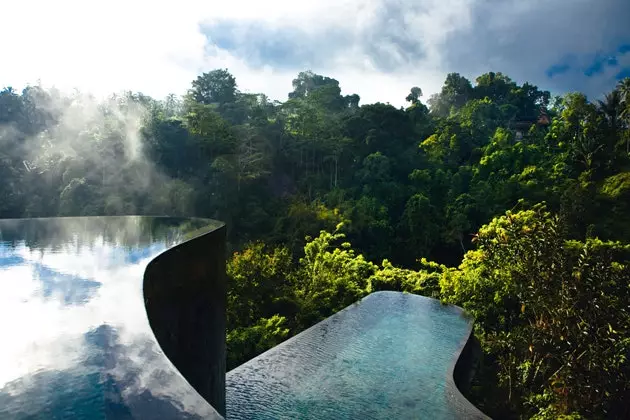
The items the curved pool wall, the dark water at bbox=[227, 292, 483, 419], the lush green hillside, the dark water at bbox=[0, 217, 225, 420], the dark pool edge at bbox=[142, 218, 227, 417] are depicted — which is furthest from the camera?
the lush green hillside

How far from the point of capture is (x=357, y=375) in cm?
429

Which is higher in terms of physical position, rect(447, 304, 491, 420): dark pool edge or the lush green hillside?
the lush green hillside

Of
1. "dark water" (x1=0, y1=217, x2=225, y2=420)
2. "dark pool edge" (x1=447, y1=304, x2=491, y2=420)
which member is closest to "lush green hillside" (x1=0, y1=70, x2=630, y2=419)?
"dark pool edge" (x1=447, y1=304, x2=491, y2=420)

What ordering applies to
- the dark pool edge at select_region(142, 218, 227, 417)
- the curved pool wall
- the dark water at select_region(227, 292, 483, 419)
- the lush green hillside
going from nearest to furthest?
the curved pool wall → the dark pool edge at select_region(142, 218, 227, 417) → the dark water at select_region(227, 292, 483, 419) → the lush green hillside

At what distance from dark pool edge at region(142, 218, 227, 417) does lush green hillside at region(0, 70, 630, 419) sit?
3.72 m

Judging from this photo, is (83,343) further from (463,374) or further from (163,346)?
(463,374)

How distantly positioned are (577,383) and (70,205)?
59.9 ft

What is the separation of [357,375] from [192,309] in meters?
2.37

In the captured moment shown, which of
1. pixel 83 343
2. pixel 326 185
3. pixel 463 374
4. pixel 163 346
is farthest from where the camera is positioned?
pixel 326 185

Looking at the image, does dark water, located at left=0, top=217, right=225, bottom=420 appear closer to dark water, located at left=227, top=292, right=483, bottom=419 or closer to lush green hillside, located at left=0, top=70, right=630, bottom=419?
dark water, located at left=227, top=292, right=483, bottom=419

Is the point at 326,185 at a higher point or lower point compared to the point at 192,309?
higher

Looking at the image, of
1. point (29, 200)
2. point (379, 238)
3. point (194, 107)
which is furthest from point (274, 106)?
point (29, 200)

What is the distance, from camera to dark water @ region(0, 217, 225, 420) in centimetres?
114

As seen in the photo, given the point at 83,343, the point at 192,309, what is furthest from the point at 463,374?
the point at 83,343
